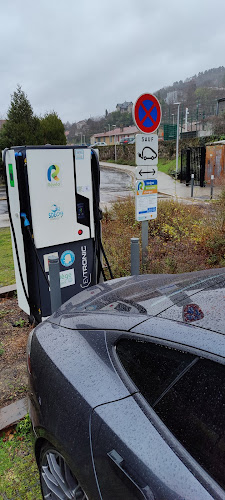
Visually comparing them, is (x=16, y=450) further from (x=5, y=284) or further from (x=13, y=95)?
(x=13, y=95)

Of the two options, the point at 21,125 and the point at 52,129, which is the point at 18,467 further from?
the point at 52,129

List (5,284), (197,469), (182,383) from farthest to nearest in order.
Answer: (5,284), (182,383), (197,469)

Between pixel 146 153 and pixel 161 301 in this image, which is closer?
pixel 161 301

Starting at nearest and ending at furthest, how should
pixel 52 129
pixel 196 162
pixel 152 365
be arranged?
pixel 152 365 → pixel 196 162 → pixel 52 129

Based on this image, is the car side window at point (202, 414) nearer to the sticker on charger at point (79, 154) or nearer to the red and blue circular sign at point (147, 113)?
the sticker on charger at point (79, 154)

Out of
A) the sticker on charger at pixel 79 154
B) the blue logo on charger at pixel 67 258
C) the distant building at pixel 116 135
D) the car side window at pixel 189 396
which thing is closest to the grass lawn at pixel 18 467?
the car side window at pixel 189 396

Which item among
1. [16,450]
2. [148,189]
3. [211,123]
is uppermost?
[211,123]

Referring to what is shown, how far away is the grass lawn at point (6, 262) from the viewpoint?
5.64 meters

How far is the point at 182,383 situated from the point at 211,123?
40.3 meters

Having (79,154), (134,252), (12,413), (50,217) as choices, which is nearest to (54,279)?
(50,217)

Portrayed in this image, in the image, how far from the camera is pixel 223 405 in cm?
119

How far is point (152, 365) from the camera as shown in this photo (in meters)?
1.46

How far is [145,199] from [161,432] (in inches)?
152

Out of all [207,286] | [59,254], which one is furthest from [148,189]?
[207,286]
